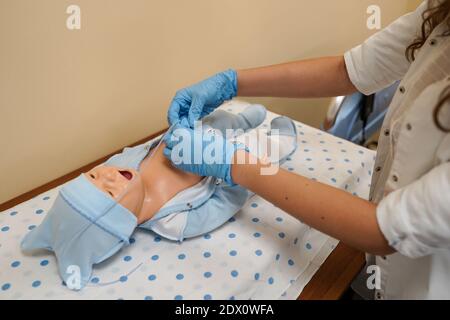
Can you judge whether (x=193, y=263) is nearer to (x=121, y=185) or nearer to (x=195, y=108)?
(x=121, y=185)

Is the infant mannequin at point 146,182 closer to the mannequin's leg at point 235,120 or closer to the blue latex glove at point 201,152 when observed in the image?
the blue latex glove at point 201,152

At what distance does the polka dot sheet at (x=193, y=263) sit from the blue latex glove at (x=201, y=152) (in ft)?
0.51

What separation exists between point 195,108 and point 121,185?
12.1 inches

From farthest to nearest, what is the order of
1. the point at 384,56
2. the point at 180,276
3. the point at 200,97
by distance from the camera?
the point at 200,97
the point at 384,56
the point at 180,276

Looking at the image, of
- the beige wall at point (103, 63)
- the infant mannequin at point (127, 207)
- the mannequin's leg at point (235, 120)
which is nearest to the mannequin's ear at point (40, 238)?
the infant mannequin at point (127, 207)

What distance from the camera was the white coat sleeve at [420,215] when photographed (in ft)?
1.79

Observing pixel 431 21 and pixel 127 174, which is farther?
pixel 127 174

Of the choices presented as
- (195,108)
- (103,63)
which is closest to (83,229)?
(195,108)

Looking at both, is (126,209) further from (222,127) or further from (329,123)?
(329,123)

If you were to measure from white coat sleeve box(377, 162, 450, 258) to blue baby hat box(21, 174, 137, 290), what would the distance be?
0.52 meters

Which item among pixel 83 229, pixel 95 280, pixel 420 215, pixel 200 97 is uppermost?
pixel 200 97

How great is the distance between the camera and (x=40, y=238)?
79 centimetres

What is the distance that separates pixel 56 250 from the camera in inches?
30.4

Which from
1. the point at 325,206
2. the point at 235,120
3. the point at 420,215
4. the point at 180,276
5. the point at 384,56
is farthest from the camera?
the point at 235,120
